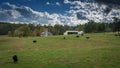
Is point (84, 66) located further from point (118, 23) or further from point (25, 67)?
point (118, 23)

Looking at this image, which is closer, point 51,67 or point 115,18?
point 51,67

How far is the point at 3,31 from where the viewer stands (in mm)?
188875

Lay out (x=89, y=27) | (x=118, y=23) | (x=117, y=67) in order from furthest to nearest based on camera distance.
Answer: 1. (x=89, y=27)
2. (x=118, y=23)
3. (x=117, y=67)

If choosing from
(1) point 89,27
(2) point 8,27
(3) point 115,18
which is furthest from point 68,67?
(2) point 8,27

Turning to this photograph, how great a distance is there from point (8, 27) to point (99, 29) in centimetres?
9434

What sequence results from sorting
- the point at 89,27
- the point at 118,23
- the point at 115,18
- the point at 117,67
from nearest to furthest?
the point at 117,67 → the point at 118,23 → the point at 115,18 → the point at 89,27

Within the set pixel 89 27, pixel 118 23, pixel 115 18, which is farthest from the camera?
pixel 89 27

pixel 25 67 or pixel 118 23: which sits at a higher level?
pixel 118 23

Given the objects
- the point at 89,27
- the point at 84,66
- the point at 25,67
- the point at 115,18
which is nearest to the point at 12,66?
the point at 25,67

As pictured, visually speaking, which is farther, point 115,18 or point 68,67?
point 115,18

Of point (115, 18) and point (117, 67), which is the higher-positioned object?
point (115, 18)

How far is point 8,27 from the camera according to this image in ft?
637

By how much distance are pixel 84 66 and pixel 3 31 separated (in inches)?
6889

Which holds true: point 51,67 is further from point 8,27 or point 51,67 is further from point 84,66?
point 8,27
